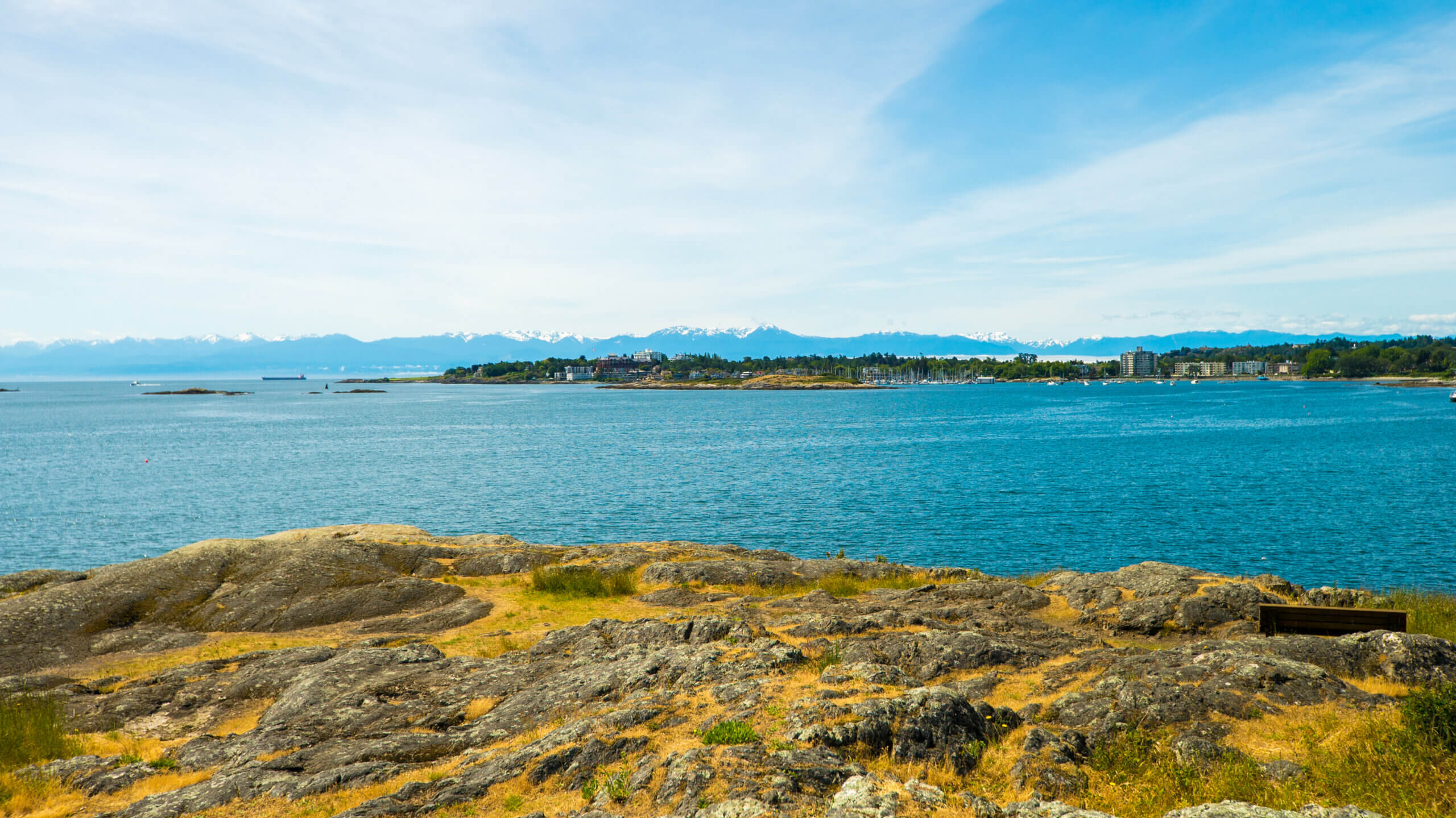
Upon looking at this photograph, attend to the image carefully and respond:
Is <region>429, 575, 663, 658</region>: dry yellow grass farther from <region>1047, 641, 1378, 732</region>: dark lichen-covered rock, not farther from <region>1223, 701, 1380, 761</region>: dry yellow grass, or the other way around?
<region>1223, 701, 1380, 761</region>: dry yellow grass

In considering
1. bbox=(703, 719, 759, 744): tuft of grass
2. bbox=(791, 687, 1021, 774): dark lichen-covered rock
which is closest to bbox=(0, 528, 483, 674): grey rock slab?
bbox=(703, 719, 759, 744): tuft of grass

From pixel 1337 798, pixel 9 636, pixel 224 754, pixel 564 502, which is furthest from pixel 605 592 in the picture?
pixel 564 502

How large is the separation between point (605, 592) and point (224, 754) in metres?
16.7

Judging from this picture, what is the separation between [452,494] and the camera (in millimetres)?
75188

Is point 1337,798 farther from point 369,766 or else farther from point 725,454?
point 725,454

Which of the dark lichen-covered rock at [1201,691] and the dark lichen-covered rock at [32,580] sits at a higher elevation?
the dark lichen-covered rock at [1201,691]

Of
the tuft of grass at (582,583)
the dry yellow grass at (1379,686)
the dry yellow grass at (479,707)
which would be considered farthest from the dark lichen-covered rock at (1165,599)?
the dry yellow grass at (479,707)

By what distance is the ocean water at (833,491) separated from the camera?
161ft

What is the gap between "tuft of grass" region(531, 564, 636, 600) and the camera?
30.7m

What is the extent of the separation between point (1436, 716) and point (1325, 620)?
10138 millimetres

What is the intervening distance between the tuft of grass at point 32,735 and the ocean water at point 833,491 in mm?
37735

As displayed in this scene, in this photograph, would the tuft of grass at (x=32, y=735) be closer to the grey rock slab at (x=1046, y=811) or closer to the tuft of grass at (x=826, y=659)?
the tuft of grass at (x=826, y=659)

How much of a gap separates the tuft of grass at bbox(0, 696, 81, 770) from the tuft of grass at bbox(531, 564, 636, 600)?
16.3m

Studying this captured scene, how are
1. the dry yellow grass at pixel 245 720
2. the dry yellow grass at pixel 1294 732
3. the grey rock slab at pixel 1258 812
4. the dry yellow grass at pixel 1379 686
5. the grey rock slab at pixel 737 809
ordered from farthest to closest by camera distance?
the dry yellow grass at pixel 245 720, the dry yellow grass at pixel 1379 686, the dry yellow grass at pixel 1294 732, the grey rock slab at pixel 737 809, the grey rock slab at pixel 1258 812
